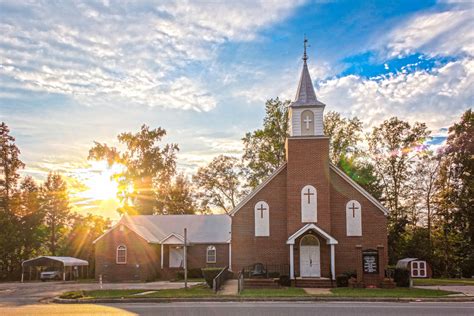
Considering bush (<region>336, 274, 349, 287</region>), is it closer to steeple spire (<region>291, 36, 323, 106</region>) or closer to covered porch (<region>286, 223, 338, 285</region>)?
covered porch (<region>286, 223, 338, 285</region>)

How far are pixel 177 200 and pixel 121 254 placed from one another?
22.6m

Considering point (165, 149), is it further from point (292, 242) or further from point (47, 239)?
point (292, 242)

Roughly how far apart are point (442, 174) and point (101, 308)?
3768cm

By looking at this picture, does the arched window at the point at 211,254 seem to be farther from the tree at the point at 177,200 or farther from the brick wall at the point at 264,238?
the tree at the point at 177,200

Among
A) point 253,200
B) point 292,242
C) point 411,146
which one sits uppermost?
point 411,146

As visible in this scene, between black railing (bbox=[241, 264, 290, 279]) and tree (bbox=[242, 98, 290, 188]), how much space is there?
20.6 m

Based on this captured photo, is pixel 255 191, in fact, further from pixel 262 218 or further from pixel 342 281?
pixel 342 281

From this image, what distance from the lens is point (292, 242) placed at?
1255 inches

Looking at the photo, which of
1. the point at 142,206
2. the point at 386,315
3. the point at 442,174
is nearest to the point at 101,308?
the point at 386,315

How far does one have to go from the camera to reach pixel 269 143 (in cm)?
5441

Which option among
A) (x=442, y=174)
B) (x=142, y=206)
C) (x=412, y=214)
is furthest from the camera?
(x=142, y=206)

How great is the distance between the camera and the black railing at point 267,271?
30984 millimetres

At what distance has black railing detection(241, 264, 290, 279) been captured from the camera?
31.0m

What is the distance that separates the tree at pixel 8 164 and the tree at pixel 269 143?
24230 millimetres
